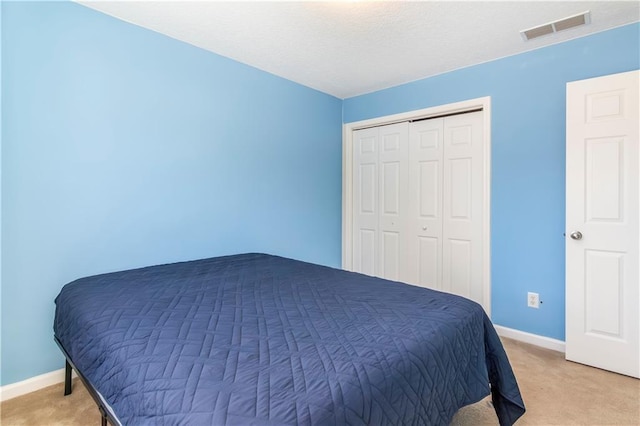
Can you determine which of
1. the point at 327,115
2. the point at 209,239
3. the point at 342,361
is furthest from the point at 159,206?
the point at 327,115

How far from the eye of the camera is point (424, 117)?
3.22 meters

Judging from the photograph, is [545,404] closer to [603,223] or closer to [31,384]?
[603,223]

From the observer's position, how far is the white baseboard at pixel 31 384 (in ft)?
5.83

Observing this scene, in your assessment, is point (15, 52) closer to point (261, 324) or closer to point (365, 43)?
point (261, 324)

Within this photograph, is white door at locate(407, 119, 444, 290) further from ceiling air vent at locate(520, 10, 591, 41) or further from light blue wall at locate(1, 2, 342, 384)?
light blue wall at locate(1, 2, 342, 384)

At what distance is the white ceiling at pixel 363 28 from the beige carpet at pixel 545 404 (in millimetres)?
2325

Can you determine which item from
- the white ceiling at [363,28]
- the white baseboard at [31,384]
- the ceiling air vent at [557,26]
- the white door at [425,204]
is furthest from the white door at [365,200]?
the white baseboard at [31,384]

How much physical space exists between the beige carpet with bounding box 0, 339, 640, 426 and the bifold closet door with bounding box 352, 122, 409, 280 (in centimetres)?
161

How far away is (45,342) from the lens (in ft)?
6.24

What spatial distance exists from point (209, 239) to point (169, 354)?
1675 mm

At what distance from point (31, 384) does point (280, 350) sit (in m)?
1.80

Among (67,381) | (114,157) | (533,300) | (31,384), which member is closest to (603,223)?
(533,300)

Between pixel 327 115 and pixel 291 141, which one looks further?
pixel 327 115

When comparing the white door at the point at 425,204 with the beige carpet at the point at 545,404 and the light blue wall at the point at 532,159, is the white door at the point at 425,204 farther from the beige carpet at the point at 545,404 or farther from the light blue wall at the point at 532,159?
the beige carpet at the point at 545,404
